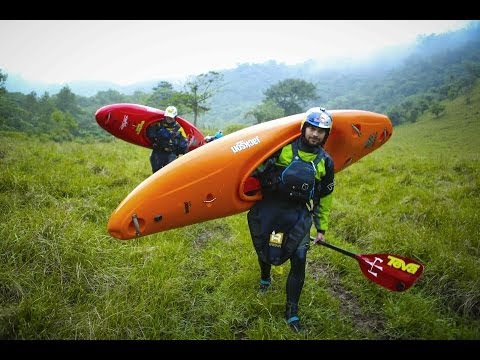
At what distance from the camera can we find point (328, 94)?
289ft

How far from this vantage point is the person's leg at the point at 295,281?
3.09 m

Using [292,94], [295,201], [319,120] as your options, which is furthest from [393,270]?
[292,94]

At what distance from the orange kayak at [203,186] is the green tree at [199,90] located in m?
22.3

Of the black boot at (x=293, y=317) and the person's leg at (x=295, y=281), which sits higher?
the person's leg at (x=295, y=281)

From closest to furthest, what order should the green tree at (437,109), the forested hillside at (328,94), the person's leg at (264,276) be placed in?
the person's leg at (264,276) → the green tree at (437,109) → the forested hillside at (328,94)

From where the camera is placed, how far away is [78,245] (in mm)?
3820

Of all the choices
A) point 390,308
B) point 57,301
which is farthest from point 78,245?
point 390,308

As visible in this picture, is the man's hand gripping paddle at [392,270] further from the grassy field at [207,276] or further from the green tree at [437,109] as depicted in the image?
the green tree at [437,109]

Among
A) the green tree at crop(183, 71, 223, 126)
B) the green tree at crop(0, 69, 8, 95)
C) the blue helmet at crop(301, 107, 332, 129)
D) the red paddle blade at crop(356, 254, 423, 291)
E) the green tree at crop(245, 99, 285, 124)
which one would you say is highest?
the green tree at crop(0, 69, 8, 95)

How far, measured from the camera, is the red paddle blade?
332 cm

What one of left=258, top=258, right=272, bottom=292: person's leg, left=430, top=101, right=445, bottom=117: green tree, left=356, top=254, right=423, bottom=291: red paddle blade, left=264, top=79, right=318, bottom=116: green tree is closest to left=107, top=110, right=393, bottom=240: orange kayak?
left=258, top=258, right=272, bottom=292: person's leg

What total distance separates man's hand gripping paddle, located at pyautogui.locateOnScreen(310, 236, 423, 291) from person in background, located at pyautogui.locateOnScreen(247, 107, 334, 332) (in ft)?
1.13

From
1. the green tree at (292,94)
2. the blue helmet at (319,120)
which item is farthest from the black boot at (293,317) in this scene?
the green tree at (292,94)

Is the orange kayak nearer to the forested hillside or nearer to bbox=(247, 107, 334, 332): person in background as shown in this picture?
bbox=(247, 107, 334, 332): person in background
